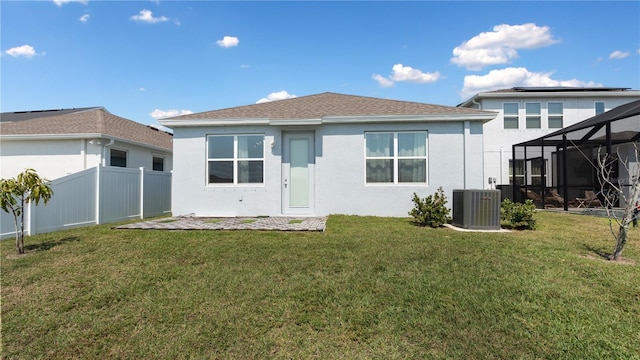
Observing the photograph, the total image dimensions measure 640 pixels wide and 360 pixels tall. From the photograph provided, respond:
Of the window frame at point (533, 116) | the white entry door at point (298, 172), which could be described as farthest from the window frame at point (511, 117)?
the white entry door at point (298, 172)

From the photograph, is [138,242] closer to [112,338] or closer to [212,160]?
[112,338]

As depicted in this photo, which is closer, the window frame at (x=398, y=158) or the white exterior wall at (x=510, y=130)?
the window frame at (x=398, y=158)

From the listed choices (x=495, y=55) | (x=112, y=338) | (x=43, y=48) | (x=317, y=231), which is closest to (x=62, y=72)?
(x=43, y=48)

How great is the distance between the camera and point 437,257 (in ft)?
15.9

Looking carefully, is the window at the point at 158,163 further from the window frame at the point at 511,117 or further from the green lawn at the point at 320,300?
the window frame at the point at 511,117

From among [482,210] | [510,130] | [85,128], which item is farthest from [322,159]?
[510,130]

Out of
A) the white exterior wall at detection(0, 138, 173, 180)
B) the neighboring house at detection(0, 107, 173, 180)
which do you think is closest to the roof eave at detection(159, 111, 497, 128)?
the neighboring house at detection(0, 107, 173, 180)

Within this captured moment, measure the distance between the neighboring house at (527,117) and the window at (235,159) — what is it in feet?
37.9

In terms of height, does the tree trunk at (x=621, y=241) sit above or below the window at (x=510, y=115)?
below

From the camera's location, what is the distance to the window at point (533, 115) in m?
14.9

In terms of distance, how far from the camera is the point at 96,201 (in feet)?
28.0

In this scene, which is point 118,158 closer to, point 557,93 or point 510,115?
point 510,115

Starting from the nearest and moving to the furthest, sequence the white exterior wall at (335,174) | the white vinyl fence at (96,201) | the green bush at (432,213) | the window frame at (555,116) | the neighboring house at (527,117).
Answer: the white vinyl fence at (96,201)
the green bush at (432,213)
the white exterior wall at (335,174)
the neighboring house at (527,117)
the window frame at (555,116)

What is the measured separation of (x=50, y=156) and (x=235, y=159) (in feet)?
26.1
